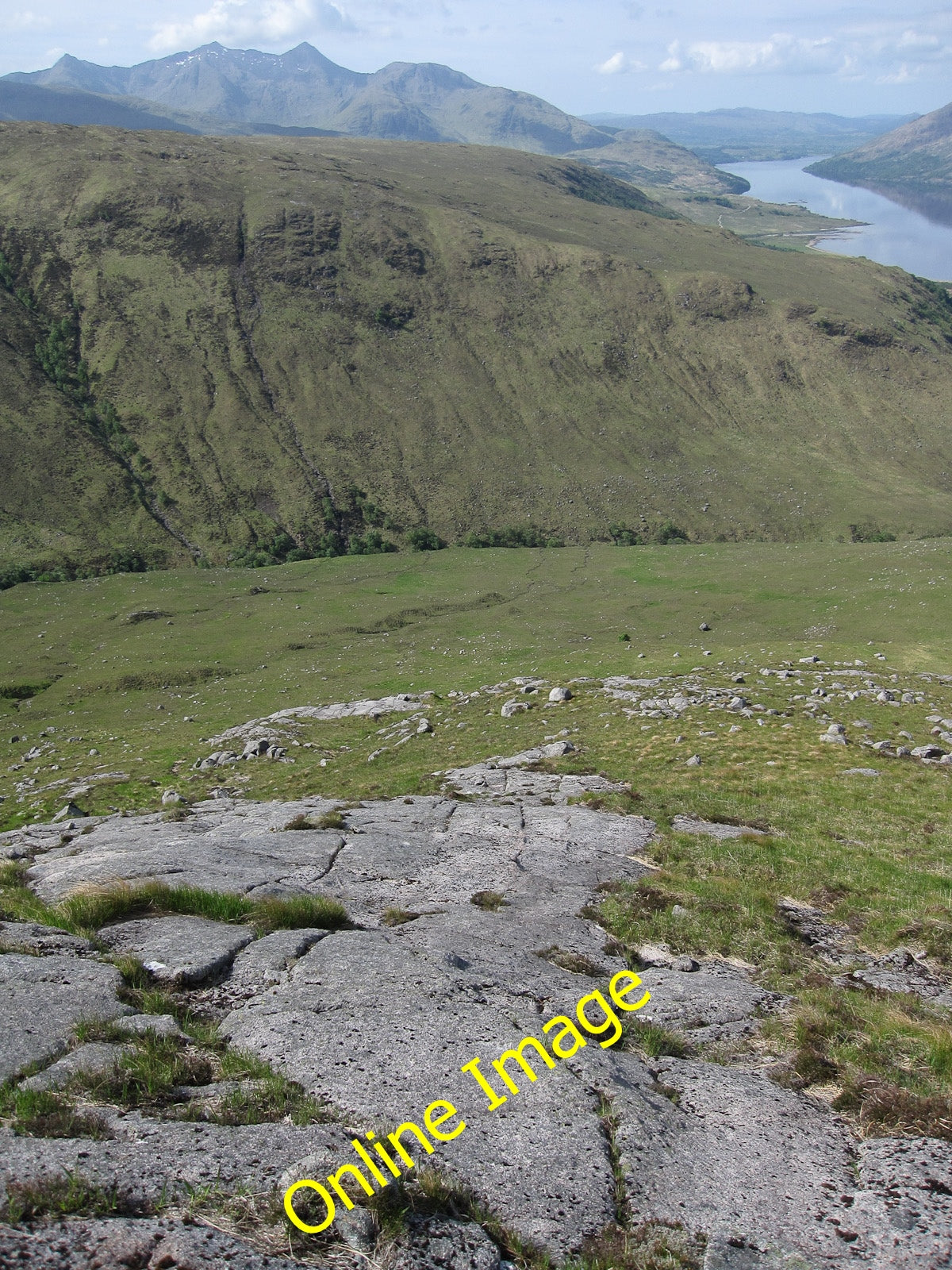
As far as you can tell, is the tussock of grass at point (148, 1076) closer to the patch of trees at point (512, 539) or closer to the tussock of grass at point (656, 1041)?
the tussock of grass at point (656, 1041)

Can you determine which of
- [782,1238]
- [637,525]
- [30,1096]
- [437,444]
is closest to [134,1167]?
[30,1096]

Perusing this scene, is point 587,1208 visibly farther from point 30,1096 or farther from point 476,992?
point 30,1096

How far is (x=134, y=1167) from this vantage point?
6355 millimetres

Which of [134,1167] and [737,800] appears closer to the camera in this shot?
[134,1167]

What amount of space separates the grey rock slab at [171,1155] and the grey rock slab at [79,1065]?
73cm

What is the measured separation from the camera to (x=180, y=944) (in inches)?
415

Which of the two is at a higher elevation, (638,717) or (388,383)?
(388,383)

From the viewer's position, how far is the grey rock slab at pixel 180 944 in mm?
9875

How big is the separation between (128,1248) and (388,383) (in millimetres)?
163821

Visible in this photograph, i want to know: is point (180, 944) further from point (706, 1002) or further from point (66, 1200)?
point (706, 1002)

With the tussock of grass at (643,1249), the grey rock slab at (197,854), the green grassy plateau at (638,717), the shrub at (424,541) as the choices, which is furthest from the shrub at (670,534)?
the tussock of grass at (643,1249)

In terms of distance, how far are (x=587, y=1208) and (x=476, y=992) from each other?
3.26 m

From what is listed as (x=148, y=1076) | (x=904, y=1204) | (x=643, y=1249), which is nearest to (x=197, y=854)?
(x=148, y=1076)

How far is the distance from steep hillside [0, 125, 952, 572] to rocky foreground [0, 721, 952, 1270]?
11530cm
